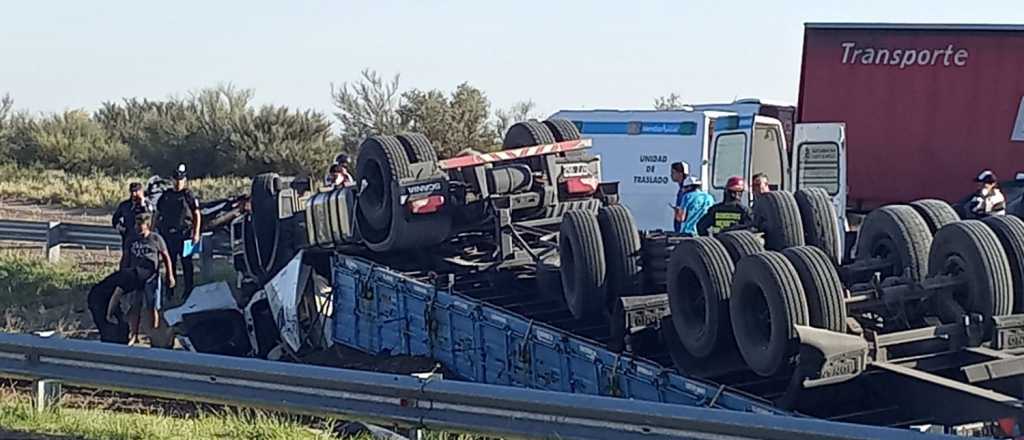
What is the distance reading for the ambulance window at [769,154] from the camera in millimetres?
16438

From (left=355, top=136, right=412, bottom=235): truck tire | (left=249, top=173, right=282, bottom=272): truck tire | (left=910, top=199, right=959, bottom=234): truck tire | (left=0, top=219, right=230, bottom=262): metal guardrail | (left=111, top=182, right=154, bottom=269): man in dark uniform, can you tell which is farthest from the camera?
(left=0, top=219, right=230, bottom=262): metal guardrail

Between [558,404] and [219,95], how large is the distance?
3874cm

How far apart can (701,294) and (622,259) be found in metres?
1.06

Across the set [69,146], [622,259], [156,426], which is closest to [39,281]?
[622,259]

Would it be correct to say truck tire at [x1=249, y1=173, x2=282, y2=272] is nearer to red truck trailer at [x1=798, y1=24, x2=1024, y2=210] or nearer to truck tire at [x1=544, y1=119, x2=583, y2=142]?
truck tire at [x1=544, y1=119, x2=583, y2=142]

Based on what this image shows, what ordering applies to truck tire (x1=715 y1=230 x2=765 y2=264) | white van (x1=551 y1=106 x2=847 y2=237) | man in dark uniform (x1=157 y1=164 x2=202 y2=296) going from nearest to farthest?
1. truck tire (x1=715 y1=230 x2=765 y2=264)
2. man in dark uniform (x1=157 y1=164 x2=202 y2=296)
3. white van (x1=551 y1=106 x2=847 y2=237)

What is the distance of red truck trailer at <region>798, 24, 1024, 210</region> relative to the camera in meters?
17.2

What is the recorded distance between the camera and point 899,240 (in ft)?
26.5

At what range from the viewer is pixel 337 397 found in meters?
6.37

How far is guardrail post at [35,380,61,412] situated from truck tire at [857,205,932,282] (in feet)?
14.4

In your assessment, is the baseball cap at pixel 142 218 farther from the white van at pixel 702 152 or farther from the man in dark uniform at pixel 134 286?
the white van at pixel 702 152

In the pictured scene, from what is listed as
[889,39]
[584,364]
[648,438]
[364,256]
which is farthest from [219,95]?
[648,438]

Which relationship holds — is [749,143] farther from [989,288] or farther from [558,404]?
[558,404]

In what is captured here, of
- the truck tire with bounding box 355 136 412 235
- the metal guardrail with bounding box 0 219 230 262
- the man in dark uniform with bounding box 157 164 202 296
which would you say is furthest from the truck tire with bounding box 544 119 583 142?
the metal guardrail with bounding box 0 219 230 262
